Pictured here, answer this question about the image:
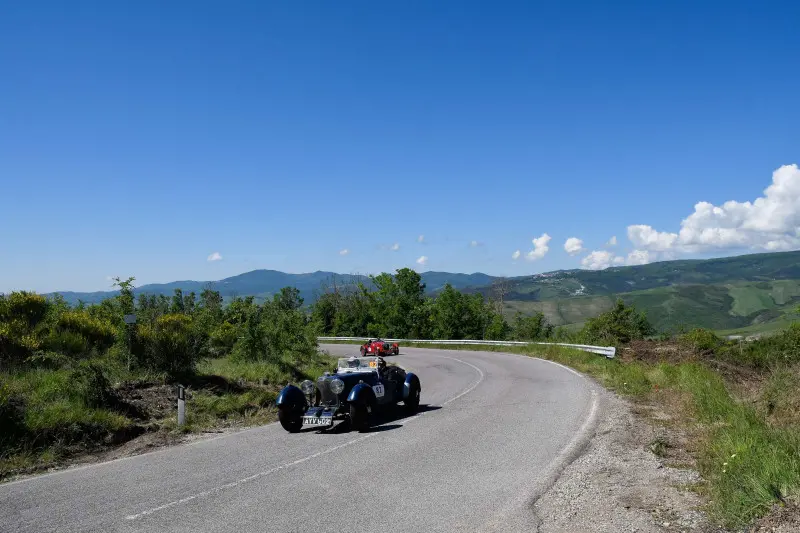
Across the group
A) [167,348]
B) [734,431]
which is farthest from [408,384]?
[734,431]

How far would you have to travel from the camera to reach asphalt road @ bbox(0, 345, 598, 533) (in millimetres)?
6219

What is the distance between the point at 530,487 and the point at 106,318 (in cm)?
1921

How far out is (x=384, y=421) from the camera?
12.9 metres

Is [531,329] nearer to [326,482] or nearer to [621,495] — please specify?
[621,495]

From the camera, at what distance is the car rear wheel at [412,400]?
13.9 metres

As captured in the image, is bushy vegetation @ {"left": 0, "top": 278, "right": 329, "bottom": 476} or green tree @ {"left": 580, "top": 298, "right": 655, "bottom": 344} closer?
bushy vegetation @ {"left": 0, "top": 278, "right": 329, "bottom": 476}

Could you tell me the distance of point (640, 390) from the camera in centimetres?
1605

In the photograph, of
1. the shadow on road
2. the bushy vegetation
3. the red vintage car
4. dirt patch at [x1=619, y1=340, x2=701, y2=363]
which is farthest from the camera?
the red vintage car

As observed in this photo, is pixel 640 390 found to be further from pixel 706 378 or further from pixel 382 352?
pixel 382 352

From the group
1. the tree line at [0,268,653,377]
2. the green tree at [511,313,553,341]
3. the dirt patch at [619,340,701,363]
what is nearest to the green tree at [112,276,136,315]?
the tree line at [0,268,653,377]

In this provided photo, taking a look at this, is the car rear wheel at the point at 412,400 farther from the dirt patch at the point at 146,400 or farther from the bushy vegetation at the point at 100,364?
the dirt patch at the point at 146,400

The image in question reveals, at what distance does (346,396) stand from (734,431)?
277 inches

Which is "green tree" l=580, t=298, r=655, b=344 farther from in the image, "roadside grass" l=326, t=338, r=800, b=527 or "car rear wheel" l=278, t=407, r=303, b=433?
"car rear wheel" l=278, t=407, r=303, b=433

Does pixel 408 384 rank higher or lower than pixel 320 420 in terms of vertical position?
higher
